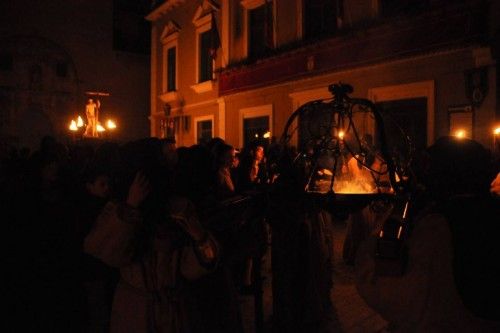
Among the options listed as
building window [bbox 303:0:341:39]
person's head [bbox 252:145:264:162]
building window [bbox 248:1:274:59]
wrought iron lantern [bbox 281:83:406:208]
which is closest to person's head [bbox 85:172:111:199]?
wrought iron lantern [bbox 281:83:406:208]

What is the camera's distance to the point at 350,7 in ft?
33.5

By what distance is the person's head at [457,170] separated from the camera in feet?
6.06

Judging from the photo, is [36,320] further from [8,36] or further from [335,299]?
[8,36]

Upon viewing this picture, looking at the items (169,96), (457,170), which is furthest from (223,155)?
(169,96)

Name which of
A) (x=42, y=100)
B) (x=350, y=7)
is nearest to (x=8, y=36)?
(x=42, y=100)

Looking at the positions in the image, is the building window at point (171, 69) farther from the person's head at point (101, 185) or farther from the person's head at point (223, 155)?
the person's head at point (101, 185)

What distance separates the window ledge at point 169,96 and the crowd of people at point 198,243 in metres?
14.5

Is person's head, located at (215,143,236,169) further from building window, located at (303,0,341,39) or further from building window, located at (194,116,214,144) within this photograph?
building window, located at (194,116,214,144)

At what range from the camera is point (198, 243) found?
2166 mm

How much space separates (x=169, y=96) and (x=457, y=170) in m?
17.2

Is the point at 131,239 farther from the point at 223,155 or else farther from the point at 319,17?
the point at 319,17

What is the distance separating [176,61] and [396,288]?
1703cm

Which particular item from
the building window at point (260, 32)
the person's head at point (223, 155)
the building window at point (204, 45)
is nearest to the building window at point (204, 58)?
the building window at point (204, 45)

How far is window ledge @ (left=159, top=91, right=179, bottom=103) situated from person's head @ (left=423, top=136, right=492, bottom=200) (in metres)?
16.6
